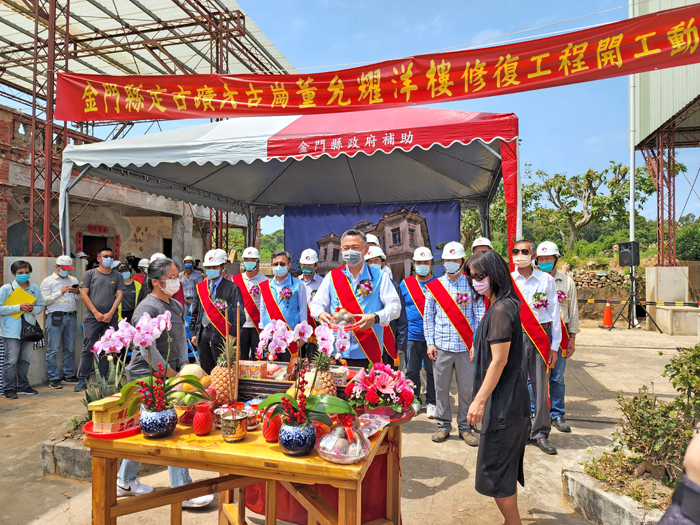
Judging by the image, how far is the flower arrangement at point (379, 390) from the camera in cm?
211

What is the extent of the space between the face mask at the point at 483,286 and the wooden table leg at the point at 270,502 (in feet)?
5.25

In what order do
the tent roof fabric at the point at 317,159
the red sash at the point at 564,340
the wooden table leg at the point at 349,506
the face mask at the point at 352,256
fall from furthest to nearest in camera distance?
the tent roof fabric at the point at 317,159
the red sash at the point at 564,340
the face mask at the point at 352,256
the wooden table leg at the point at 349,506

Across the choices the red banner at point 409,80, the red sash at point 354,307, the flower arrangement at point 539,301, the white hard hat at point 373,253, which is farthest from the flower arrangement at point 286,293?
the flower arrangement at point 539,301

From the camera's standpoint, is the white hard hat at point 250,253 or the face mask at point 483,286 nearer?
the face mask at point 483,286

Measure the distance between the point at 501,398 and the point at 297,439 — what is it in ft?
3.83

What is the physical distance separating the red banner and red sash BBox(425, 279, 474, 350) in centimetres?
204

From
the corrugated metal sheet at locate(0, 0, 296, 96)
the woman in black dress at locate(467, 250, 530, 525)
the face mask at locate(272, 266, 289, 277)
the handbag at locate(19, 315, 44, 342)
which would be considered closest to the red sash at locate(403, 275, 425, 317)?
the face mask at locate(272, 266, 289, 277)

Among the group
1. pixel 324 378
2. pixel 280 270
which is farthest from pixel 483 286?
pixel 280 270

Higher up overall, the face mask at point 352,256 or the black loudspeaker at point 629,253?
the black loudspeaker at point 629,253

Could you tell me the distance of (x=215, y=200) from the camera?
326 inches

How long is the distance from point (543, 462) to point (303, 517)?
231cm

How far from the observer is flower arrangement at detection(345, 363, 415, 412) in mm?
2109

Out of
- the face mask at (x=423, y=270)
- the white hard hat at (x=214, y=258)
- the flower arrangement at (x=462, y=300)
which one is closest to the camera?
the flower arrangement at (x=462, y=300)

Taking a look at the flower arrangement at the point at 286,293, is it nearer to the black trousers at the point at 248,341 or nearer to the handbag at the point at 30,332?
the black trousers at the point at 248,341
